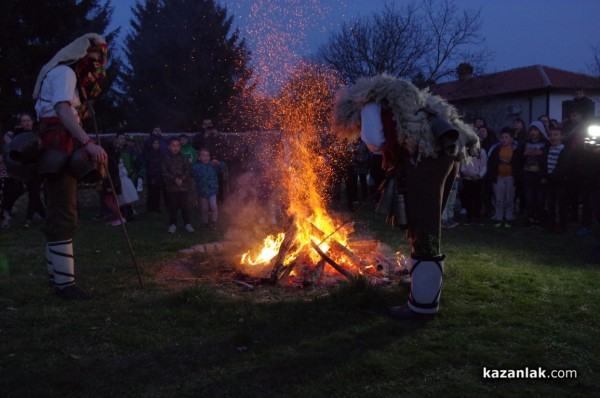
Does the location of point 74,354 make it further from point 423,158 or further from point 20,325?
point 423,158

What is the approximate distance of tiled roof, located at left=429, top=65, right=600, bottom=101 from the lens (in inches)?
1384

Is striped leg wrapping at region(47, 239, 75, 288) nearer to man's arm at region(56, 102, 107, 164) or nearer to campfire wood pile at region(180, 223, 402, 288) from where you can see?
man's arm at region(56, 102, 107, 164)

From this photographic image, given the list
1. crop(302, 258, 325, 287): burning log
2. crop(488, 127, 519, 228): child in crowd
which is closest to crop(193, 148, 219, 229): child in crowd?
crop(302, 258, 325, 287): burning log

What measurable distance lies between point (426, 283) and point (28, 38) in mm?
22405

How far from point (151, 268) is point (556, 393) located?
16.3ft

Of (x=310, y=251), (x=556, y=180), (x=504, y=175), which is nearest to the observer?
(x=310, y=251)

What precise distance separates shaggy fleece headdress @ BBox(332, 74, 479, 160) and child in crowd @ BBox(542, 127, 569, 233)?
6153mm

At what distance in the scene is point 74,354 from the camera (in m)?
4.05

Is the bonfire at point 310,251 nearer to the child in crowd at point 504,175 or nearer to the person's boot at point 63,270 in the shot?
the person's boot at point 63,270

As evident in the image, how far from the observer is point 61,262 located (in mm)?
5500

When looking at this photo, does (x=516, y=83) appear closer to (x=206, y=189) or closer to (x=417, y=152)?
(x=206, y=189)

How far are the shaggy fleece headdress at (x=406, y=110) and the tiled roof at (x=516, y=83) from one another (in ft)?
99.6

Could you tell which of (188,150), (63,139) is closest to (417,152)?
(63,139)

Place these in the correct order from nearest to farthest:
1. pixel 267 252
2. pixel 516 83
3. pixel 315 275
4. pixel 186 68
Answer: pixel 315 275 < pixel 267 252 < pixel 186 68 < pixel 516 83
